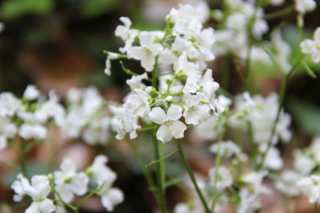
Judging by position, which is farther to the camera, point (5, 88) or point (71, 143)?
point (5, 88)

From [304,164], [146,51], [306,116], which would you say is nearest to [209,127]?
[304,164]

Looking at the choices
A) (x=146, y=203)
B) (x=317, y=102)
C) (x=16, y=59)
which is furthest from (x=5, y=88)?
(x=317, y=102)

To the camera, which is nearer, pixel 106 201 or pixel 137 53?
pixel 137 53

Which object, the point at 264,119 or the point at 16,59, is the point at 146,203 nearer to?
the point at 264,119

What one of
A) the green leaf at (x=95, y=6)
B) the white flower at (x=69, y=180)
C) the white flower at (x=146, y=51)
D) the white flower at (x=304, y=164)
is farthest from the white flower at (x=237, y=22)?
the green leaf at (x=95, y=6)

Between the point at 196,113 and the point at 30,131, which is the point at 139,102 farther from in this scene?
the point at 30,131

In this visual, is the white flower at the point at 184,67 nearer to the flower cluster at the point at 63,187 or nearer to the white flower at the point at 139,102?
the white flower at the point at 139,102
